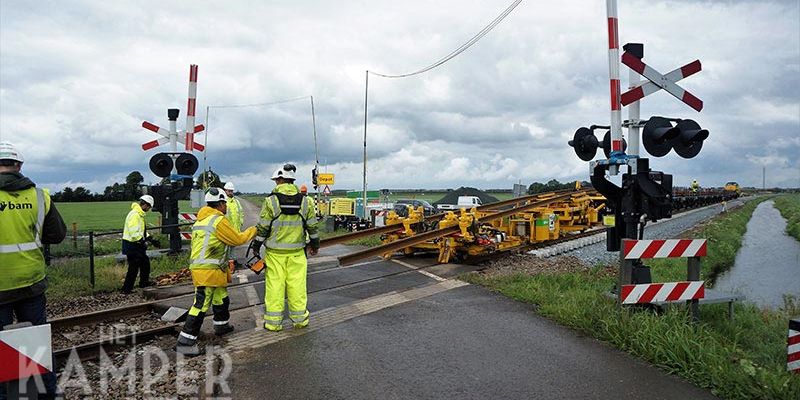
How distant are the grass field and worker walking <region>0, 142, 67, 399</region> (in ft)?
17.6

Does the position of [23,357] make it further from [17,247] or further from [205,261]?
[205,261]

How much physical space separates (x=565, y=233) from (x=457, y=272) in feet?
19.8

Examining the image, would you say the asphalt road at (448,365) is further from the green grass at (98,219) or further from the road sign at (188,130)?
the green grass at (98,219)

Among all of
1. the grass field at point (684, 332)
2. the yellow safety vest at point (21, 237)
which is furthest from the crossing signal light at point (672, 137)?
the yellow safety vest at point (21, 237)

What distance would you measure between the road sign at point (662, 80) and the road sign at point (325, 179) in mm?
16796

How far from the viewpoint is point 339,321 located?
6.62 m

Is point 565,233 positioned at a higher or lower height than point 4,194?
lower

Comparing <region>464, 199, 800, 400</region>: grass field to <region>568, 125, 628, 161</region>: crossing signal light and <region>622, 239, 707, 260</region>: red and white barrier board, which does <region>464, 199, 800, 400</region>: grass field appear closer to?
<region>622, 239, 707, 260</region>: red and white barrier board

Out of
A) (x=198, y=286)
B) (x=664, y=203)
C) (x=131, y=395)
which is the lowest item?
(x=131, y=395)

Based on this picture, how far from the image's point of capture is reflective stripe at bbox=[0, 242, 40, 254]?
159 inches

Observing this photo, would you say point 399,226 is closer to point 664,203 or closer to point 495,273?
point 495,273

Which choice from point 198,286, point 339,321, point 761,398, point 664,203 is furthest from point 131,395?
point 664,203

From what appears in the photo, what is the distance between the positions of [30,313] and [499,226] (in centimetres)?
1067

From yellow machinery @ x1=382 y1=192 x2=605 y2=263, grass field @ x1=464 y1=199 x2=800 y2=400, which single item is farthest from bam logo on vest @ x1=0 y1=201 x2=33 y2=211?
yellow machinery @ x1=382 y1=192 x2=605 y2=263
